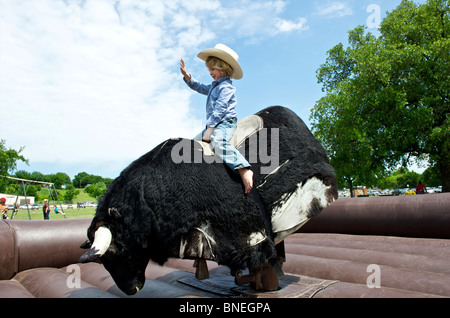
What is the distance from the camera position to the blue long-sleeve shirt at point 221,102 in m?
2.09

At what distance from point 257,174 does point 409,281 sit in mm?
1385

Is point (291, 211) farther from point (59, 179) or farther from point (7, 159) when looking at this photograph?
point (59, 179)

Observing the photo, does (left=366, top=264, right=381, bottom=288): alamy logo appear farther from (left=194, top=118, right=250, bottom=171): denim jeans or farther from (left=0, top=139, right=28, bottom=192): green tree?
(left=0, top=139, right=28, bottom=192): green tree

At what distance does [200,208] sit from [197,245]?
0.22 meters

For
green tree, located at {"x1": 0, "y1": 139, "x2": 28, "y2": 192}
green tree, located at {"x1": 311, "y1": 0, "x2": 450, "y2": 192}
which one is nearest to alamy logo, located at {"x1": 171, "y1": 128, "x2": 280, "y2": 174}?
green tree, located at {"x1": 311, "y1": 0, "x2": 450, "y2": 192}

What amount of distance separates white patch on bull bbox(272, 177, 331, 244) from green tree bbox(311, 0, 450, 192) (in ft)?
39.5

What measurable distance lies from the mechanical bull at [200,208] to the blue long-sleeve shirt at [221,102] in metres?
0.21

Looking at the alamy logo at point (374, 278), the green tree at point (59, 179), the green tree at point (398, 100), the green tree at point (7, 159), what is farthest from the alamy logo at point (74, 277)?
the green tree at point (59, 179)

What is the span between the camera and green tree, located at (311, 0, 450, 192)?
1207 centimetres

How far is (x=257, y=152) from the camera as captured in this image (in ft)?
7.03

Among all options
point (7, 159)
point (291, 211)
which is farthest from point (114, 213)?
point (7, 159)

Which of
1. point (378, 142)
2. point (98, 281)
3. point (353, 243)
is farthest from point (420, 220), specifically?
point (378, 142)

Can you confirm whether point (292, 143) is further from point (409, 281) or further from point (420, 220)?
point (420, 220)

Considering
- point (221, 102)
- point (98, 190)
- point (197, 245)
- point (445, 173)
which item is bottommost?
point (197, 245)
